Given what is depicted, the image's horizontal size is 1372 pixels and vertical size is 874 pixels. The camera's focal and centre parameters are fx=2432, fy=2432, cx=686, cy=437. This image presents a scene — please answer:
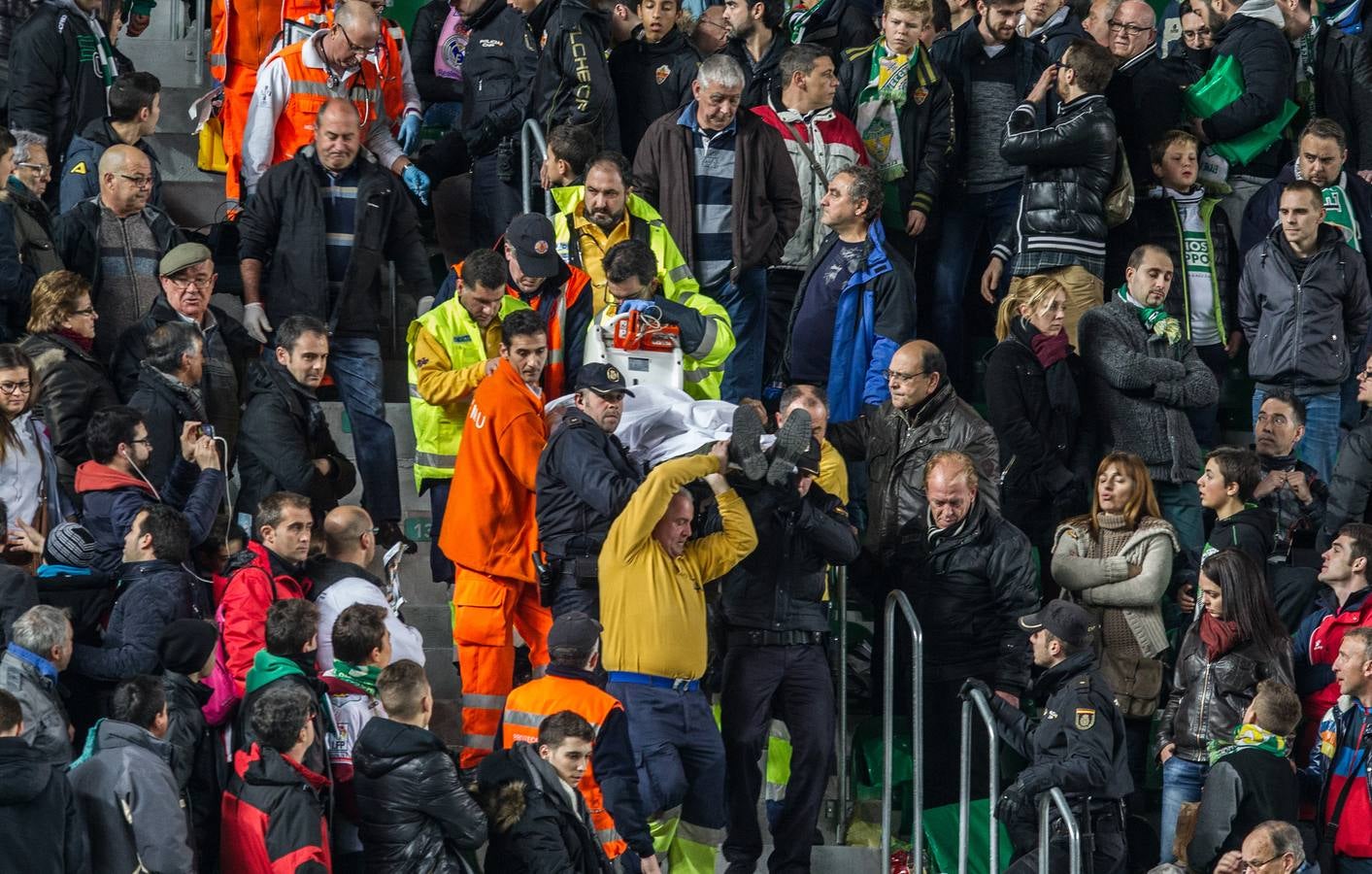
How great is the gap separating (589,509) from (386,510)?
1.62 m

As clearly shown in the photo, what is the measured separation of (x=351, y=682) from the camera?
8.80 meters

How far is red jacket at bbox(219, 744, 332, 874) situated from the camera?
8.18 meters

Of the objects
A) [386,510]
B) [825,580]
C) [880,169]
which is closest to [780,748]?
[825,580]

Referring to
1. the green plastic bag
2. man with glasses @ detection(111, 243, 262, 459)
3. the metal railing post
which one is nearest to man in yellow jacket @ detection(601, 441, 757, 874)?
the metal railing post

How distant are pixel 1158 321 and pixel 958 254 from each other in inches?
53.2

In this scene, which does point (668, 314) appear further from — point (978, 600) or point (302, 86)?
point (302, 86)

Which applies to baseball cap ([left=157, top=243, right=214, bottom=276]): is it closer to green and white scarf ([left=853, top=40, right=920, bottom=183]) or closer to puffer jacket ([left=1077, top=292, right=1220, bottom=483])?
green and white scarf ([left=853, top=40, right=920, bottom=183])

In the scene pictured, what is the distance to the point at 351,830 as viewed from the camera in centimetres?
861

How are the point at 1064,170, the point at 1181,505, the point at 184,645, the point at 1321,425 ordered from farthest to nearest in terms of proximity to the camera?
the point at 1321,425, the point at 1064,170, the point at 1181,505, the point at 184,645

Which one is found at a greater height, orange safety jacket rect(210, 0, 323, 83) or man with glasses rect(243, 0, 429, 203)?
orange safety jacket rect(210, 0, 323, 83)

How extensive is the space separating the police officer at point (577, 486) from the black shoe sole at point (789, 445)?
1.84 feet

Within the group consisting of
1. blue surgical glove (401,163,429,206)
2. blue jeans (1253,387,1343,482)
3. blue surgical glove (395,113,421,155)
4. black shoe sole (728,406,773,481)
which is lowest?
black shoe sole (728,406,773,481)

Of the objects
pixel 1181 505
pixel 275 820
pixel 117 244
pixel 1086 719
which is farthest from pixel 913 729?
pixel 117 244

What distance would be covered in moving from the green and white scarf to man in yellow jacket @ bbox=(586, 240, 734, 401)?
2236 millimetres
